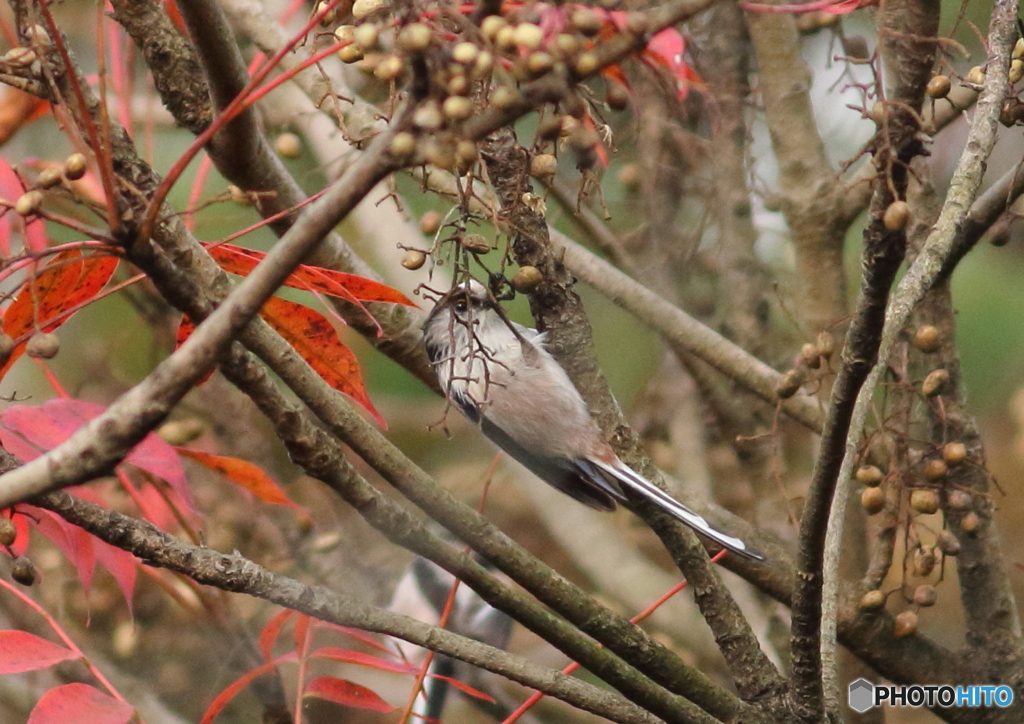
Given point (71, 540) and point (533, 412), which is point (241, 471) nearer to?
point (71, 540)

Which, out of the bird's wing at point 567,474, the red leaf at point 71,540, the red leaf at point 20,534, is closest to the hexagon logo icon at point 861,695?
the bird's wing at point 567,474

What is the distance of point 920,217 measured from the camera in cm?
263

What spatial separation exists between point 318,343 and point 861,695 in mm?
1871

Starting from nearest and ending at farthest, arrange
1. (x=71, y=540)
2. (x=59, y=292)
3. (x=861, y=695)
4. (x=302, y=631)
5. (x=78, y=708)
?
(x=59, y=292) < (x=78, y=708) < (x=71, y=540) < (x=302, y=631) < (x=861, y=695)

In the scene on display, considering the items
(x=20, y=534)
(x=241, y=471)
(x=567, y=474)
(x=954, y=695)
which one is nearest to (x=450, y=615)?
(x=567, y=474)

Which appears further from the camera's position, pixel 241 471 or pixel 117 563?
pixel 241 471

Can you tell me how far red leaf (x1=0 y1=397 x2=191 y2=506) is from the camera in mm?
1657

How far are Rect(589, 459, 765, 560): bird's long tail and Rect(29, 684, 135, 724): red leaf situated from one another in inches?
41.9

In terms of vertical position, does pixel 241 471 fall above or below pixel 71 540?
above

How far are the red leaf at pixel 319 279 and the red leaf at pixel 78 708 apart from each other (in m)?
0.74

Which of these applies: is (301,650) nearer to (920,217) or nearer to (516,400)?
(516,400)

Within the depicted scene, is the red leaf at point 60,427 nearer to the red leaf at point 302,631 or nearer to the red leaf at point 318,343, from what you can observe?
the red leaf at point 318,343

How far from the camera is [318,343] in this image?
5.96 ft

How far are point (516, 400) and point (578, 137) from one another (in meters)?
2.21
